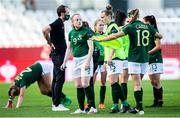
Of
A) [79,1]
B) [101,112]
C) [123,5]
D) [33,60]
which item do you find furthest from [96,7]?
[101,112]

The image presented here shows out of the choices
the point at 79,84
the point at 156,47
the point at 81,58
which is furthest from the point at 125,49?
the point at 79,84

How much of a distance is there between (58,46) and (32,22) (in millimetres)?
15347

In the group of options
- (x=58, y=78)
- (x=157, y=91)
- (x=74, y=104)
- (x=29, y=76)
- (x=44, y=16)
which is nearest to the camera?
(x=58, y=78)

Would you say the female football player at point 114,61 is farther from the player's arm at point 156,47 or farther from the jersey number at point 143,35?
the player's arm at point 156,47

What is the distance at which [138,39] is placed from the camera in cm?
1377

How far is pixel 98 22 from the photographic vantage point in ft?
51.7

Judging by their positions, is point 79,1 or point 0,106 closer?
point 0,106

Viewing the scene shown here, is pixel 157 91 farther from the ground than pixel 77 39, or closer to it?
closer to it

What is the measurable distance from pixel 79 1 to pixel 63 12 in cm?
1520

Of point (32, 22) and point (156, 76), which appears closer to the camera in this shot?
point (156, 76)

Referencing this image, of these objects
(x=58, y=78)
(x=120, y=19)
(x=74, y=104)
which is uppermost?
(x=120, y=19)

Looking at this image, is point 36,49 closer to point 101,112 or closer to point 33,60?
point 33,60

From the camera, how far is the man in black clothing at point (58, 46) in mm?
15211

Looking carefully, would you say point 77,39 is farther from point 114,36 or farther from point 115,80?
point 115,80
